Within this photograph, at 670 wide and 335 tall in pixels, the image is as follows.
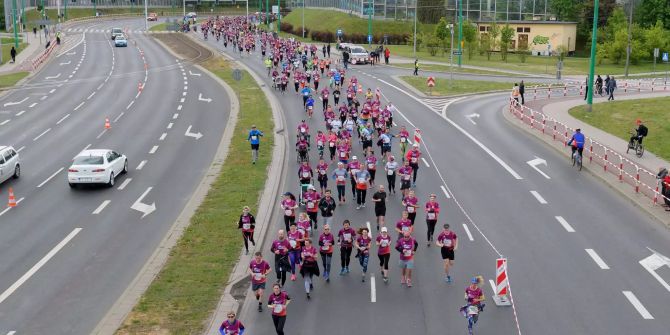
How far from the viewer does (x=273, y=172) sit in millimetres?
31344

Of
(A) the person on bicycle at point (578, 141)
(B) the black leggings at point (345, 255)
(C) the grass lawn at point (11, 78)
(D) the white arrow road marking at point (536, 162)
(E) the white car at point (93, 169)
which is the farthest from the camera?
(C) the grass lawn at point (11, 78)

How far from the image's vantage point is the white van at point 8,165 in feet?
100

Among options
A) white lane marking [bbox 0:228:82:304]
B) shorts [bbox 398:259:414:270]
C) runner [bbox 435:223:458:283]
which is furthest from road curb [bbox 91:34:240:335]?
runner [bbox 435:223:458:283]

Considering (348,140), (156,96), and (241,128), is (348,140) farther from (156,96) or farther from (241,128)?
(156,96)

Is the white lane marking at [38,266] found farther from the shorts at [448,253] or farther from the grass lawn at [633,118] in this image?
the grass lawn at [633,118]

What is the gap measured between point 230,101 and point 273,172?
23.4 meters

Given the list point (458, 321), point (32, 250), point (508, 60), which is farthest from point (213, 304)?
point (508, 60)

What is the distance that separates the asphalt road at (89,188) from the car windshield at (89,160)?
1059 mm

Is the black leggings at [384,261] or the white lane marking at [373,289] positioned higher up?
the black leggings at [384,261]

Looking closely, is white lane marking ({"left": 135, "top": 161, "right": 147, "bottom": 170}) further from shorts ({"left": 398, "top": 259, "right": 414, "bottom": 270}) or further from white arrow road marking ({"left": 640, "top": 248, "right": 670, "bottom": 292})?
white arrow road marking ({"left": 640, "top": 248, "right": 670, "bottom": 292})

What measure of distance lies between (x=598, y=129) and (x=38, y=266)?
30.3 m

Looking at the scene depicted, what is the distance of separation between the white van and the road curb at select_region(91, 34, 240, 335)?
25.1 feet

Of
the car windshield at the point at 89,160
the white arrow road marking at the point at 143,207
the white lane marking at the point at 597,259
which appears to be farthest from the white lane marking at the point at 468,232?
the car windshield at the point at 89,160

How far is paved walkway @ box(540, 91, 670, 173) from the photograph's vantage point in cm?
3347
